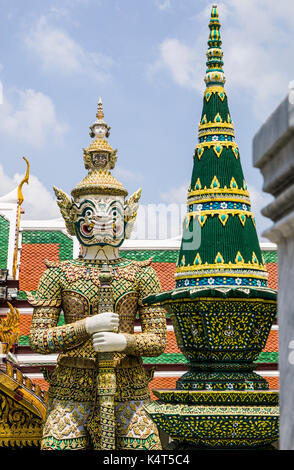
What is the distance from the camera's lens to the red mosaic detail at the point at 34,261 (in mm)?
9570

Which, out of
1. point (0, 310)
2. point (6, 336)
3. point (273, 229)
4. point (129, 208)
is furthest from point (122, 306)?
point (273, 229)

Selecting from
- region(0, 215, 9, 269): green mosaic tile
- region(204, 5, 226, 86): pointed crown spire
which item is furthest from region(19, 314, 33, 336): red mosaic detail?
region(204, 5, 226, 86): pointed crown spire

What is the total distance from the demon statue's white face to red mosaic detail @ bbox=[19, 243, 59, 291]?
10.9 feet

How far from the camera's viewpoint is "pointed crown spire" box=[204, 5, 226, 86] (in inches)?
246

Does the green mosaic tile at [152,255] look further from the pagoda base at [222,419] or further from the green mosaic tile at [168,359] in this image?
the pagoda base at [222,419]

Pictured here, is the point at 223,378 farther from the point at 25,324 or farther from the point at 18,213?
the point at 18,213

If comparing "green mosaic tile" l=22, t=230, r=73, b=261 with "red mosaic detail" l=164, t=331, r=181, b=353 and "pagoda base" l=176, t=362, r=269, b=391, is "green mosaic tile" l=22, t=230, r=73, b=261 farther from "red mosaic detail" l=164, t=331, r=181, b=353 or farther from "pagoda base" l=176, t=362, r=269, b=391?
"pagoda base" l=176, t=362, r=269, b=391

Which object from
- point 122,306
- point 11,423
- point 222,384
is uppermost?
point 122,306

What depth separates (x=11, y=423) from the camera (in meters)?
7.62

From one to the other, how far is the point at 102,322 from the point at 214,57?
9.29 feet

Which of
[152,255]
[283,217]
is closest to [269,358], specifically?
[152,255]
